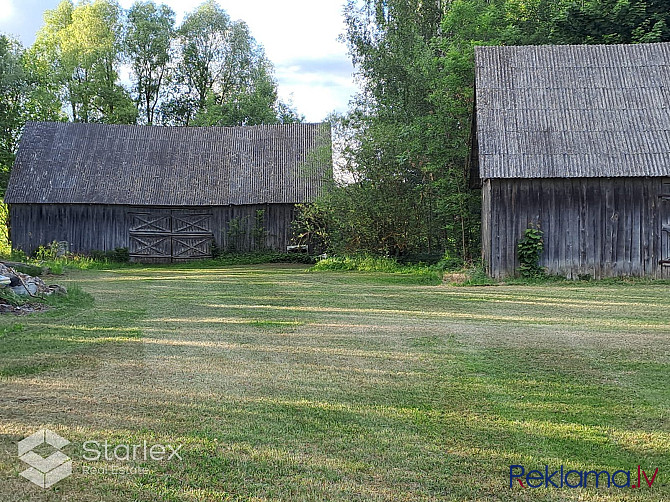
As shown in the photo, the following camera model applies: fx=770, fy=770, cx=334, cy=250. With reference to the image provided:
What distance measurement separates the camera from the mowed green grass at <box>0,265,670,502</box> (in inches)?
177

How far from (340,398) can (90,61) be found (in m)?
41.1

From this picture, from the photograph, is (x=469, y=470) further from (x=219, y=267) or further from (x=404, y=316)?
(x=219, y=267)

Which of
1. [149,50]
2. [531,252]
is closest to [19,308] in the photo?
[531,252]

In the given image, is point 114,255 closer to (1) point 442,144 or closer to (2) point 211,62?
(1) point 442,144

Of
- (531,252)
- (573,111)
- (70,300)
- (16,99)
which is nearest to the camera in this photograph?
(70,300)

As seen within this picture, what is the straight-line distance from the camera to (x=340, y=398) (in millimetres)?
6270

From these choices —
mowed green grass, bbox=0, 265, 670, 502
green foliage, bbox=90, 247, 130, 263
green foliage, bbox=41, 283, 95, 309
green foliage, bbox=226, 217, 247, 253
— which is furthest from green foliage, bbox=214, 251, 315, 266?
mowed green grass, bbox=0, 265, 670, 502

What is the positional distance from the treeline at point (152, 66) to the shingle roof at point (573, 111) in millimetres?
23421

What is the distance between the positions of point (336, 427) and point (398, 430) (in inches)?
17.4

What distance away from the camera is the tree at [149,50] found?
150 feet

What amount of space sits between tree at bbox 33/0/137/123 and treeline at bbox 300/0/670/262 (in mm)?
22860

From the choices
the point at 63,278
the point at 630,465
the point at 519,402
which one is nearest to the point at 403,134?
the point at 63,278

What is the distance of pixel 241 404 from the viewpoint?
607 cm

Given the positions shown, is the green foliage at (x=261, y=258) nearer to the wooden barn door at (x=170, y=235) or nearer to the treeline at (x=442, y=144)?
the wooden barn door at (x=170, y=235)
